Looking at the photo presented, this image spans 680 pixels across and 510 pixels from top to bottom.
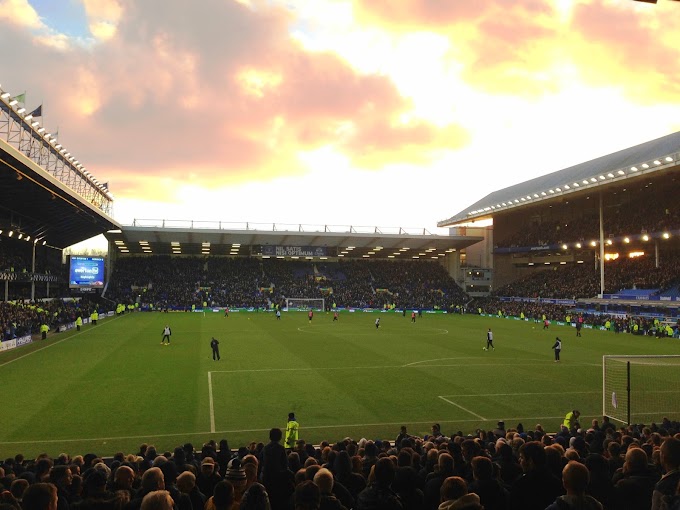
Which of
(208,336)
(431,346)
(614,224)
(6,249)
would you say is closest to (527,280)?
(614,224)

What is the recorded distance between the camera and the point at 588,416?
1700 centimetres

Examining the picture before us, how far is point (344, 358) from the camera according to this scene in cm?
2848

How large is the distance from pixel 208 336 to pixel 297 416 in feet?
75.8

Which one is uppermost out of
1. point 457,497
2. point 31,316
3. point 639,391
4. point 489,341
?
point 457,497

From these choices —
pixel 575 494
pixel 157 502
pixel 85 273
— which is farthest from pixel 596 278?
pixel 157 502

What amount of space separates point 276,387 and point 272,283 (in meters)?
56.1

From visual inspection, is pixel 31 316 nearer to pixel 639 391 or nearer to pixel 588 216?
pixel 639 391

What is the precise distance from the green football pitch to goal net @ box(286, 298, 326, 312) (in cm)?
3217

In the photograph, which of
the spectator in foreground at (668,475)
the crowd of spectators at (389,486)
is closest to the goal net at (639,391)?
the crowd of spectators at (389,486)

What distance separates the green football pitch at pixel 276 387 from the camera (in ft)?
49.4

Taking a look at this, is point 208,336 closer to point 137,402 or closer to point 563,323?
point 137,402

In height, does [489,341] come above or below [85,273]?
below

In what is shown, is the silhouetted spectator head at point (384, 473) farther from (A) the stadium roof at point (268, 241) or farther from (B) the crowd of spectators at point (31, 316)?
(A) the stadium roof at point (268, 241)

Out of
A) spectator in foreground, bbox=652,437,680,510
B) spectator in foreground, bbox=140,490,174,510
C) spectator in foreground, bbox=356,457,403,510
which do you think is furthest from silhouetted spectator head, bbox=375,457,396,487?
spectator in foreground, bbox=652,437,680,510
